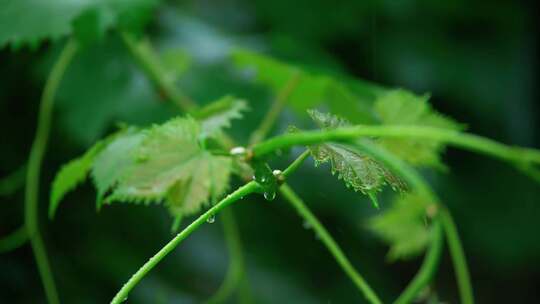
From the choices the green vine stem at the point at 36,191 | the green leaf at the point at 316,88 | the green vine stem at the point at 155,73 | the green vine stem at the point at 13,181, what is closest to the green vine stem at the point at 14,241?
the green vine stem at the point at 36,191

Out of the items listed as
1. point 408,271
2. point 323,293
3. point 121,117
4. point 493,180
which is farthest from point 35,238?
point 493,180

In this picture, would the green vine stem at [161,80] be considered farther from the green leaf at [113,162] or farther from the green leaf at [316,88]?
the green leaf at [113,162]

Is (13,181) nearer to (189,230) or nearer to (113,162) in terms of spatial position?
(113,162)

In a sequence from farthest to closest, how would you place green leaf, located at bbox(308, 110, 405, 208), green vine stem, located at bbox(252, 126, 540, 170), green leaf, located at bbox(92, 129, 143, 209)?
green leaf, located at bbox(92, 129, 143, 209)
green leaf, located at bbox(308, 110, 405, 208)
green vine stem, located at bbox(252, 126, 540, 170)

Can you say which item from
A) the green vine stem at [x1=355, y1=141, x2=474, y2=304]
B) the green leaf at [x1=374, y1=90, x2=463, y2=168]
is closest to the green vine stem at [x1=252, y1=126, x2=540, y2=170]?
the green vine stem at [x1=355, y1=141, x2=474, y2=304]

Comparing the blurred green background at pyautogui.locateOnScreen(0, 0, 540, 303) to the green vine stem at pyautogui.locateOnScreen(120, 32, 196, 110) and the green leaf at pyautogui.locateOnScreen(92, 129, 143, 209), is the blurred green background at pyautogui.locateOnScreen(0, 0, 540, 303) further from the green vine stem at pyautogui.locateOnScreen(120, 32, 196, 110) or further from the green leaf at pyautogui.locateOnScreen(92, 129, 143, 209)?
the green leaf at pyautogui.locateOnScreen(92, 129, 143, 209)

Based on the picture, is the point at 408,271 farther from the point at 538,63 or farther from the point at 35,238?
the point at 35,238

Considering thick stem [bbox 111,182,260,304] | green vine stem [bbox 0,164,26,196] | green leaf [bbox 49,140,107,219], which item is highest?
green leaf [bbox 49,140,107,219]
